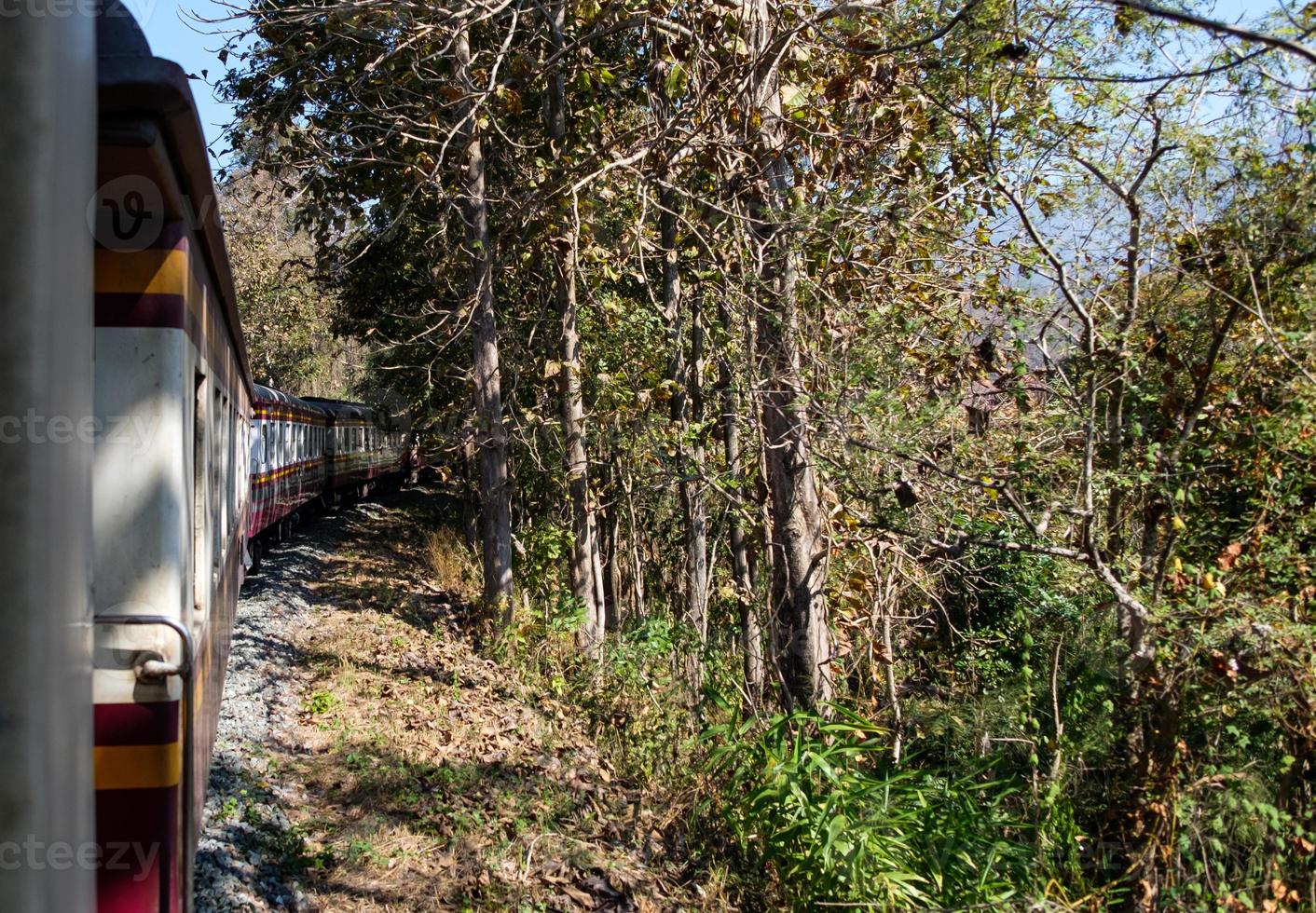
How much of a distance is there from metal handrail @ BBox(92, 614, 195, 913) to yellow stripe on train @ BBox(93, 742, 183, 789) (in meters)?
0.13

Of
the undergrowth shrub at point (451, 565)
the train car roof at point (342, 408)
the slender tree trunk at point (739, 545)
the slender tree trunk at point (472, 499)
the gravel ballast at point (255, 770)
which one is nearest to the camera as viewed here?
the gravel ballast at point (255, 770)

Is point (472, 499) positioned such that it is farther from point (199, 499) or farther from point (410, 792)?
point (199, 499)

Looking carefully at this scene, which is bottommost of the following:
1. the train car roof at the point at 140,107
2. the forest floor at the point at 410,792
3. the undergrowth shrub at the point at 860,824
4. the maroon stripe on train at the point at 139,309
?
the forest floor at the point at 410,792

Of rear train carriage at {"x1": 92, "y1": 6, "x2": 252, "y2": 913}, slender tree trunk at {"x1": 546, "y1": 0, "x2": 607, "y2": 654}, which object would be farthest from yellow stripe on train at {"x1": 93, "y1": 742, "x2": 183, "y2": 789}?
slender tree trunk at {"x1": 546, "y1": 0, "x2": 607, "y2": 654}

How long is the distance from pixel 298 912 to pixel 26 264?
4.90 m

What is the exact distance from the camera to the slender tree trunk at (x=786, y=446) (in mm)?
6484

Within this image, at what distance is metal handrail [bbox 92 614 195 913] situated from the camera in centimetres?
297

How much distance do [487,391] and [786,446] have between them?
4.77 meters

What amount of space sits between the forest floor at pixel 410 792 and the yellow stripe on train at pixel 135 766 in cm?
209

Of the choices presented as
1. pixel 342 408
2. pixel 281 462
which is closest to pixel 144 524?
pixel 281 462

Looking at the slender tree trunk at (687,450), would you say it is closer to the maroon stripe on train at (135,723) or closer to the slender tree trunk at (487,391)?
the slender tree trunk at (487,391)

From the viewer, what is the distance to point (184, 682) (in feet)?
10.1

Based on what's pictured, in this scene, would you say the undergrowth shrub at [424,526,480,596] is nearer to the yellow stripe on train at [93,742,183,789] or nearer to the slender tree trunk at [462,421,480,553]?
the slender tree trunk at [462,421,480,553]

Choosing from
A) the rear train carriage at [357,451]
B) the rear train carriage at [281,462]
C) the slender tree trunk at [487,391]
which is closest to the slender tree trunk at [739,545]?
the slender tree trunk at [487,391]
